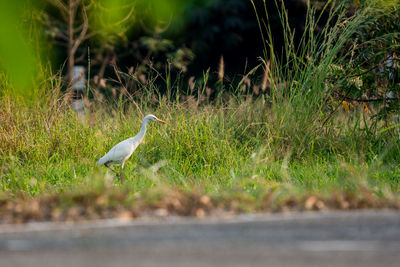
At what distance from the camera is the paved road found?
11.5 ft

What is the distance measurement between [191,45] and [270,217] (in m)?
13.5

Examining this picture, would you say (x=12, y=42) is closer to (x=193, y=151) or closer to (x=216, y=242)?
(x=216, y=242)

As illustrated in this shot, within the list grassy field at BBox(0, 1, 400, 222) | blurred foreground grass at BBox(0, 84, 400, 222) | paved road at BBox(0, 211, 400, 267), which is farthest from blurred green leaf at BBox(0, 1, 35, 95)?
grassy field at BBox(0, 1, 400, 222)

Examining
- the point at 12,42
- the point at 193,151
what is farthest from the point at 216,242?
the point at 193,151

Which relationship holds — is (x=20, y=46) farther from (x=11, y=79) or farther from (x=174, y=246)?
(x=11, y=79)

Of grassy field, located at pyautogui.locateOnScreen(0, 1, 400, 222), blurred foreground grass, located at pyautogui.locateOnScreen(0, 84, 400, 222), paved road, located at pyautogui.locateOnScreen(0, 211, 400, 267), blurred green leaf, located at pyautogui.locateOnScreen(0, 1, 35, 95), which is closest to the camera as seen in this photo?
blurred green leaf, located at pyautogui.locateOnScreen(0, 1, 35, 95)

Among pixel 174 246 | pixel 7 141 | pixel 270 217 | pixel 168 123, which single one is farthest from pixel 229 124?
pixel 174 246

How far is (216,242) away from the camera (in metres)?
3.79

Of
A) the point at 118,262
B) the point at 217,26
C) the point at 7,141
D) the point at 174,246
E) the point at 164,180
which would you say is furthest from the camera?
the point at 217,26

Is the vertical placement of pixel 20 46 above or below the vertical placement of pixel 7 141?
above

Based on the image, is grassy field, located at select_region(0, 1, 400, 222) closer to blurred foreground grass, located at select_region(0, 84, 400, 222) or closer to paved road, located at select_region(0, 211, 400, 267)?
blurred foreground grass, located at select_region(0, 84, 400, 222)

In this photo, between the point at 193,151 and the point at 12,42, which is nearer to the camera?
the point at 12,42

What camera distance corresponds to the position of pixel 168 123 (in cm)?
760

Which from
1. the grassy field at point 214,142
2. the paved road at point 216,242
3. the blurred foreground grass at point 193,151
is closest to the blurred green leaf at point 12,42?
the paved road at point 216,242
